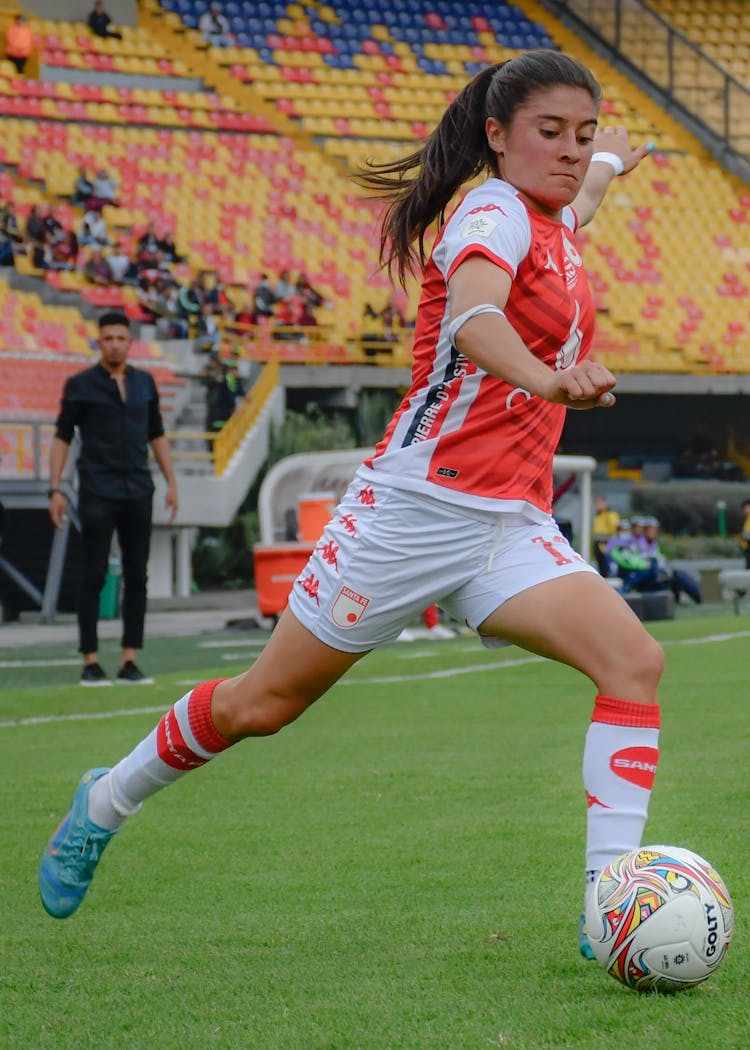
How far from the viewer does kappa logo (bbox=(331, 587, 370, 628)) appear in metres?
3.78

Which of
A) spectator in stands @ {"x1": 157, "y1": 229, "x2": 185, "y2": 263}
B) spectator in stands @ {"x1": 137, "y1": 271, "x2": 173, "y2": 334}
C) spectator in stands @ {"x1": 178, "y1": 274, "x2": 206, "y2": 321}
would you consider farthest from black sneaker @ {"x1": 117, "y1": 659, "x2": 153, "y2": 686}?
spectator in stands @ {"x1": 157, "y1": 229, "x2": 185, "y2": 263}

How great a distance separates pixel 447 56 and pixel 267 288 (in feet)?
30.0

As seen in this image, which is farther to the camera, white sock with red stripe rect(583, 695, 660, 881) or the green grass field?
white sock with red stripe rect(583, 695, 660, 881)

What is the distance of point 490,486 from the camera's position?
376cm

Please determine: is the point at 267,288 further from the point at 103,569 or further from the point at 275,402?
the point at 103,569

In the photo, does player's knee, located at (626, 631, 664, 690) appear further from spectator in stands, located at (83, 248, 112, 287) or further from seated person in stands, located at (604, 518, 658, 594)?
spectator in stands, located at (83, 248, 112, 287)

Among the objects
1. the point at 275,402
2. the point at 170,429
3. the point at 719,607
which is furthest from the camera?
the point at 275,402

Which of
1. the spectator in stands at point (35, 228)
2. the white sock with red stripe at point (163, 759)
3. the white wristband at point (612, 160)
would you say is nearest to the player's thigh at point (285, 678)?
the white sock with red stripe at point (163, 759)

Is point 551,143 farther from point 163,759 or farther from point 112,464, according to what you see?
point 112,464

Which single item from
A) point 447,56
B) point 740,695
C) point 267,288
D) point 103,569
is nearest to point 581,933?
point 740,695

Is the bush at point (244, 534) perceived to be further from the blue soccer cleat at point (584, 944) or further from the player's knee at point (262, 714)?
the blue soccer cleat at point (584, 944)

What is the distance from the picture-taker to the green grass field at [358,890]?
321cm

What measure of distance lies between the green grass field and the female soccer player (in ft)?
1.44

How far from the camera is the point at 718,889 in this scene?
347 cm
